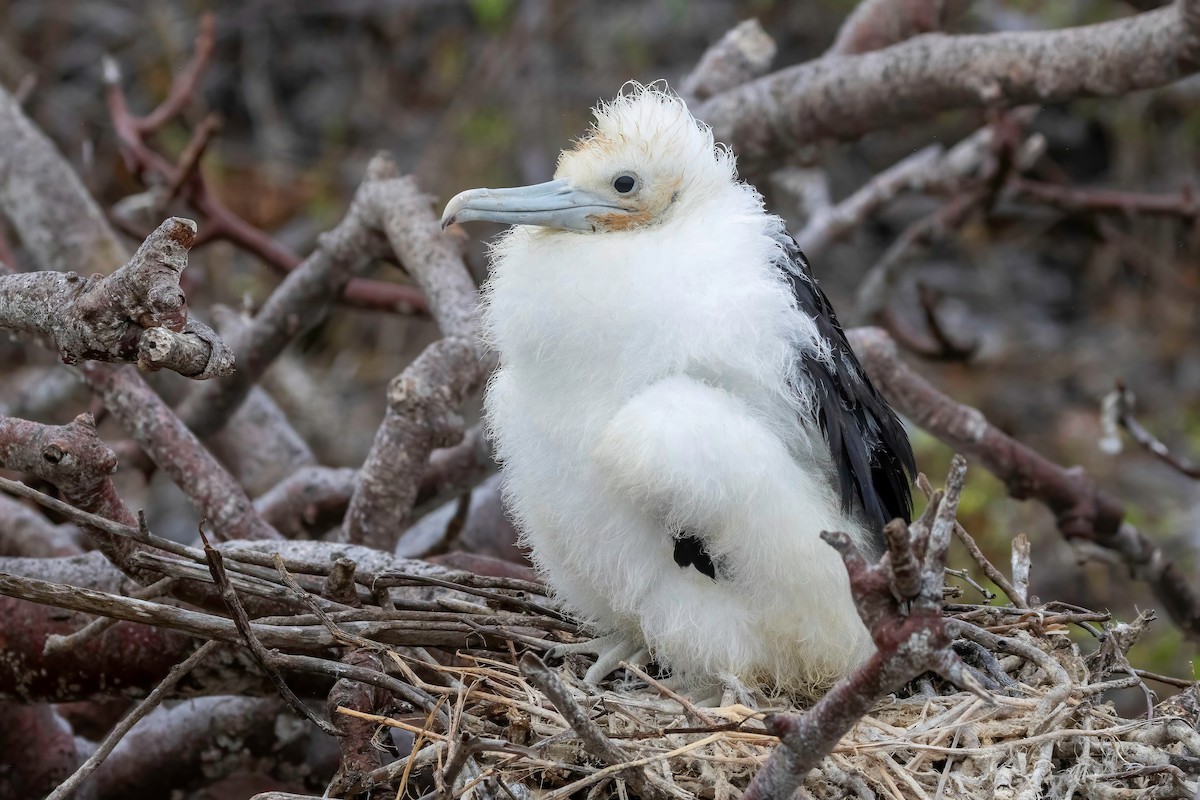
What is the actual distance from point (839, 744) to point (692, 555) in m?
0.39

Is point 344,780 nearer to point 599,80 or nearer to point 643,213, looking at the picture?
point 643,213

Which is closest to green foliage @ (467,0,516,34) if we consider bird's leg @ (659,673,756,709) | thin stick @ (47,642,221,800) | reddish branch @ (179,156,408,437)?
reddish branch @ (179,156,408,437)

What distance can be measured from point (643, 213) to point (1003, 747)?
1.15 metres

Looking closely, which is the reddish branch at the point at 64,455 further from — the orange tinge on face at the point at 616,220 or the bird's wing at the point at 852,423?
the bird's wing at the point at 852,423

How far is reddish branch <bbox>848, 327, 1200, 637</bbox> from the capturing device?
341 centimetres

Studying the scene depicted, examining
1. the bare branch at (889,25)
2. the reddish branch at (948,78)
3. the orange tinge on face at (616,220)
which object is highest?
the bare branch at (889,25)

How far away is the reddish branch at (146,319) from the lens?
5.27ft

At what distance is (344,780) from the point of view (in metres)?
1.93

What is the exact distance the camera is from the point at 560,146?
22.3 ft

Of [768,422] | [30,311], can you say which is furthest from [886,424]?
[30,311]

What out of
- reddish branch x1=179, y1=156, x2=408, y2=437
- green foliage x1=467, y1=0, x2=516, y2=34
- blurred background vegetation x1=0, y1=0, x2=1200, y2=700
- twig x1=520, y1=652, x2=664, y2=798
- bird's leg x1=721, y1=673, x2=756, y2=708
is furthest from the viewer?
green foliage x1=467, y1=0, x2=516, y2=34

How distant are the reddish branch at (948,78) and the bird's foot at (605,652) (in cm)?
194

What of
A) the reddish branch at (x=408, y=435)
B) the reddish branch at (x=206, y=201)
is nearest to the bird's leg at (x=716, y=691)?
the reddish branch at (x=408, y=435)

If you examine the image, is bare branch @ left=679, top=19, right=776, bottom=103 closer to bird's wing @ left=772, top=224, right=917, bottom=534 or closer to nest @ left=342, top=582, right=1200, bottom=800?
bird's wing @ left=772, top=224, right=917, bottom=534
